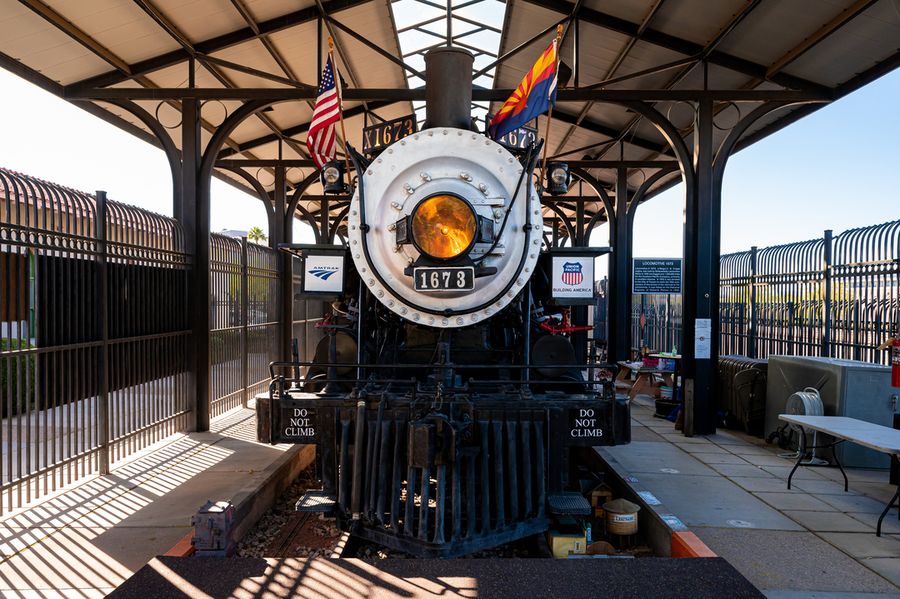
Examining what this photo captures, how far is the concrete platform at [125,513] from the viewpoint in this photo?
3781 mm

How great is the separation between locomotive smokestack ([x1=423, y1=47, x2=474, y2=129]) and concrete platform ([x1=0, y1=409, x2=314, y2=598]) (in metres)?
3.25

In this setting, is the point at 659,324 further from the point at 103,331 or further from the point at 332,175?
the point at 103,331

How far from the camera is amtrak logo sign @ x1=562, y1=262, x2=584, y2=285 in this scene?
4.73 metres

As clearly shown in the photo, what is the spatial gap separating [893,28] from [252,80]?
8.31m

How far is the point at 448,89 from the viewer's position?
16.1 ft

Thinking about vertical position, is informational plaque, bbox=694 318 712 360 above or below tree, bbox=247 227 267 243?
below

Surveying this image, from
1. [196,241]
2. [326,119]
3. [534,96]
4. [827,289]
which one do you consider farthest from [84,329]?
[827,289]

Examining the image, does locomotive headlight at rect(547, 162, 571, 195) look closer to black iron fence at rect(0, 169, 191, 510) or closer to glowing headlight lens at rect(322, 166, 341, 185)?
glowing headlight lens at rect(322, 166, 341, 185)

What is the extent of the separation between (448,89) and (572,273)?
5.84 feet

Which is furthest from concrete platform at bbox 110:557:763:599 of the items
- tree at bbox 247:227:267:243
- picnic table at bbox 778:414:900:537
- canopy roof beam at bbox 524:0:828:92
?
tree at bbox 247:227:267:243

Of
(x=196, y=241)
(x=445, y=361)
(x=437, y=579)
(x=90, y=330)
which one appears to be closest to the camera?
(x=437, y=579)

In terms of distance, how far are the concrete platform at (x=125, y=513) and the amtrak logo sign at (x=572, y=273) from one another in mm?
2879

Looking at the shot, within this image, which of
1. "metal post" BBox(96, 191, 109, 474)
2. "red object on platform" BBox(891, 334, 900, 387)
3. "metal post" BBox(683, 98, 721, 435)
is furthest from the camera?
"metal post" BBox(683, 98, 721, 435)

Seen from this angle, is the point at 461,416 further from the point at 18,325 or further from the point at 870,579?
the point at 18,325
